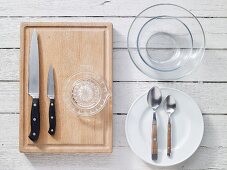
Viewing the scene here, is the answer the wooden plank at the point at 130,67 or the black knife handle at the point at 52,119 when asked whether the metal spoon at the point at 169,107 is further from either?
the black knife handle at the point at 52,119

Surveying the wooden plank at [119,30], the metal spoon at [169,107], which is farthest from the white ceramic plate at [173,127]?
the wooden plank at [119,30]

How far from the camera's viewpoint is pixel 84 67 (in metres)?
0.82

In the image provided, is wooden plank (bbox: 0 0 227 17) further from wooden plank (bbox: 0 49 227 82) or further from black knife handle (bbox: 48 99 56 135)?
black knife handle (bbox: 48 99 56 135)

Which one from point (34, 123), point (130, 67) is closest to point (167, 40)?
point (130, 67)

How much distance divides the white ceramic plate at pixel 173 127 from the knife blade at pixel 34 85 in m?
0.18

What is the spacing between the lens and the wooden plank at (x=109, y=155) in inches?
32.8

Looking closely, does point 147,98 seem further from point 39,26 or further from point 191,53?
point 39,26

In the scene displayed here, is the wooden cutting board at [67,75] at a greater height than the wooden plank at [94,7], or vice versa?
the wooden plank at [94,7]

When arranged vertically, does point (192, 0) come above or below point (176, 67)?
above

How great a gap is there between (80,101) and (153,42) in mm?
191

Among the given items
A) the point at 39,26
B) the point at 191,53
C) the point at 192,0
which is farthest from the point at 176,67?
the point at 39,26

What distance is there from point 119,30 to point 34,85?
0.21 m

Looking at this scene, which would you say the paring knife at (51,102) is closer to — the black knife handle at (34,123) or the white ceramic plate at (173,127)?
the black knife handle at (34,123)

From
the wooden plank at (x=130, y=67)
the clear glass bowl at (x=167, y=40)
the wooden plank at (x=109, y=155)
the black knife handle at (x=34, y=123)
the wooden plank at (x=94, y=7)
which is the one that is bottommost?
the wooden plank at (x=109, y=155)
